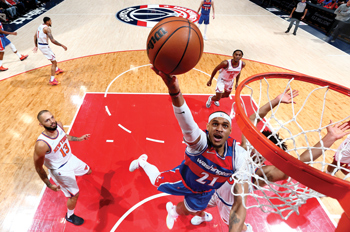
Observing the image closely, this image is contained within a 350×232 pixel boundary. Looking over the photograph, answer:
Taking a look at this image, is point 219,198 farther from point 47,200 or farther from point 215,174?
point 47,200

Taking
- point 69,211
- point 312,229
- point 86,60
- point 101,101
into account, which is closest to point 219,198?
point 312,229

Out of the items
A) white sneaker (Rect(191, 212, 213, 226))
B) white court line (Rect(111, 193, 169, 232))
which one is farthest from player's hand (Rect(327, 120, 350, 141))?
white court line (Rect(111, 193, 169, 232))

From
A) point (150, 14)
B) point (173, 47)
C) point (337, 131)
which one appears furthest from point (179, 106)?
point (150, 14)

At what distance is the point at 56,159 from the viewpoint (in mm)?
2707

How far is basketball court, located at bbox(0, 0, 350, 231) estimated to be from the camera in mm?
3166

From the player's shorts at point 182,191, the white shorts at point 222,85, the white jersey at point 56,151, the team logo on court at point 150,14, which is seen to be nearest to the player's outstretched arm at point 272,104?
the player's shorts at point 182,191

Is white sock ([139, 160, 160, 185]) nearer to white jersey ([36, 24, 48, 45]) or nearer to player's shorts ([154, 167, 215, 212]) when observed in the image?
player's shorts ([154, 167, 215, 212])

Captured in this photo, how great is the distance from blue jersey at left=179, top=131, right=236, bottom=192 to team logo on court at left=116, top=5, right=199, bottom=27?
993cm

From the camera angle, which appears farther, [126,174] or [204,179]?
[126,174]

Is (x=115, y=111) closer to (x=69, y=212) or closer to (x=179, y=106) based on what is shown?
(x=69, y=212)

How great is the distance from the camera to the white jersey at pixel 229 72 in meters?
4.81

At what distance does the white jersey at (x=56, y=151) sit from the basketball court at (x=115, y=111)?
0.92 metres

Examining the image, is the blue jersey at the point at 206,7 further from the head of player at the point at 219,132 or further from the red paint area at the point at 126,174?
the head of player at the point at 219,132

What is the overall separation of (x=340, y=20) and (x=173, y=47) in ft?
37.9
